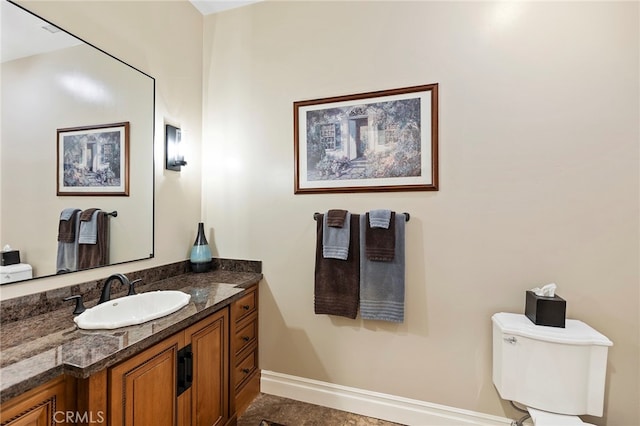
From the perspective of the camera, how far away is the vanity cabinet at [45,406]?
0.83 metres

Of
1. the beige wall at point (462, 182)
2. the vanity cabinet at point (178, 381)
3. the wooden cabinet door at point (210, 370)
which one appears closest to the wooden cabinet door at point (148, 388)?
the vanity cabinet at point (178, 381)

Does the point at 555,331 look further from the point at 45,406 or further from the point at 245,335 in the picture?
the point at 45,406

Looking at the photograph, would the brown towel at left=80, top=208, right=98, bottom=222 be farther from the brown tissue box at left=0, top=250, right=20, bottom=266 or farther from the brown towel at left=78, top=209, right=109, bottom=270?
the brown tissue box at left=0, top=250, right=20, bottom=266

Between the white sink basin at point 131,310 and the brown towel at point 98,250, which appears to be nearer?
the white sink basin at point 131,310

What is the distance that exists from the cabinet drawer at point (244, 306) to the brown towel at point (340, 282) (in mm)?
483

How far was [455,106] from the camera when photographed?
175 centimetres

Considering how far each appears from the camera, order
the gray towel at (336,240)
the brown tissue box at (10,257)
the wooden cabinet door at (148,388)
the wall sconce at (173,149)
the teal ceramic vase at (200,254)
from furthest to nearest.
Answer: the teal ceramic vase at (200,254), the wall sconce at (173,149), the gray towel at (336,240), the brown tissue box at (10,257), the wooden cabinet door at (148,388)

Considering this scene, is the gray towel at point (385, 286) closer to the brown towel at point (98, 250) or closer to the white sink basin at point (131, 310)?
the white sink basin at point (131, 310)

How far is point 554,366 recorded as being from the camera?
4.63ft

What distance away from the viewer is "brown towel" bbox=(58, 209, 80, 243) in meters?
1.39

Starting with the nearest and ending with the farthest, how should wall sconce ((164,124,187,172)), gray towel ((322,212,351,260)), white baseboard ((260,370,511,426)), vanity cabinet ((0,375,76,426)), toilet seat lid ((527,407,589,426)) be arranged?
vanity cabinet ((0,375,76,426)) → toilet seat lid ((527,407,589,426)) → white baseboard ((260,370,511,426)) → gray towel ((322,212,351,260)) → wall sconce ((164,124,187,172))

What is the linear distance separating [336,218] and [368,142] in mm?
548

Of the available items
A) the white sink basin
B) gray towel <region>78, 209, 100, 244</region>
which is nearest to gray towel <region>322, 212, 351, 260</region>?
the white sink basin

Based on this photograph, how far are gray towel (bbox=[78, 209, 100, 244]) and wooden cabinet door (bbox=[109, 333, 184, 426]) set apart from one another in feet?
2.37
